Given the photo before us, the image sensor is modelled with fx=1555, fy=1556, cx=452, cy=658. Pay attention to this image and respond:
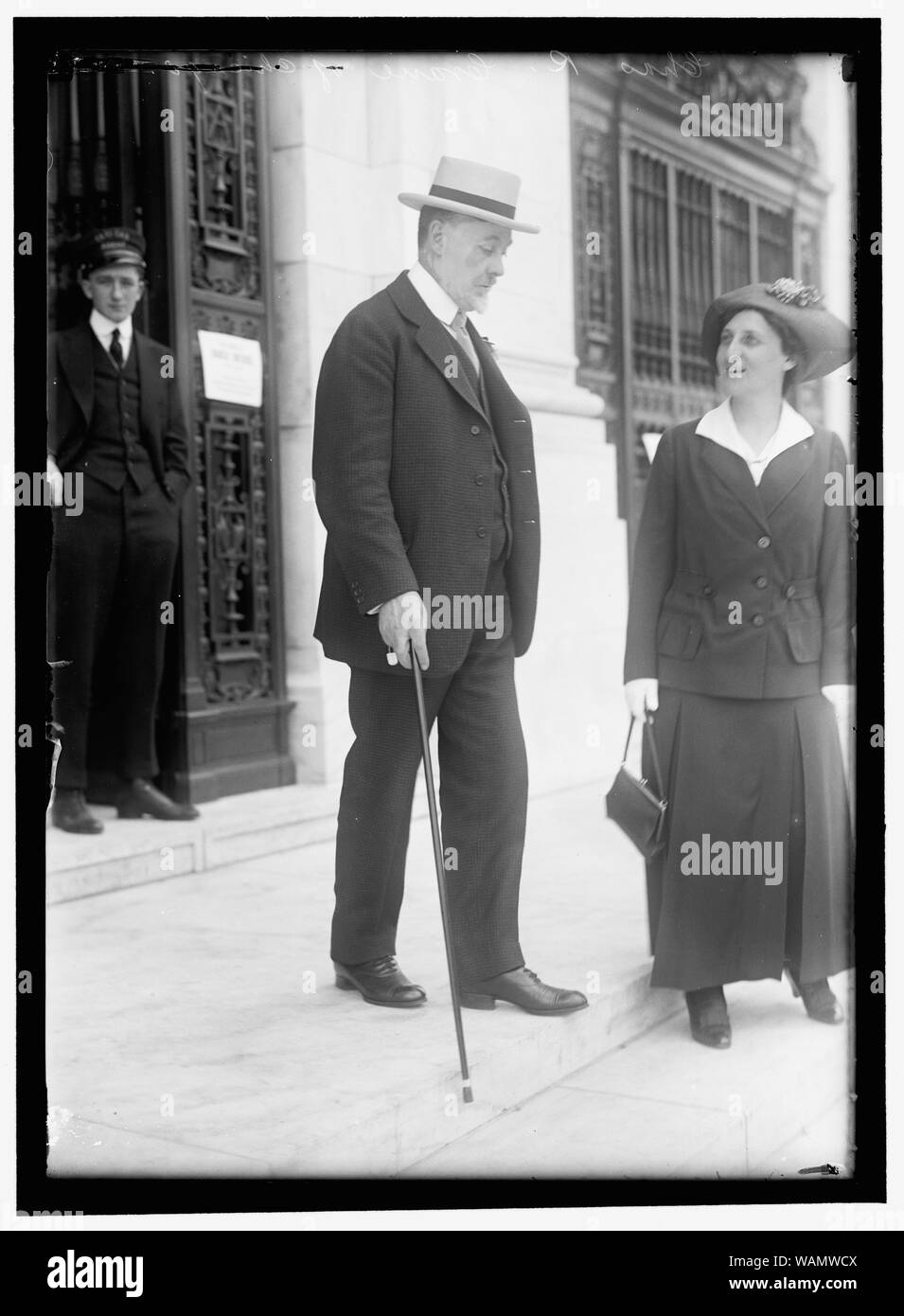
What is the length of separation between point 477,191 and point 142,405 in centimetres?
166

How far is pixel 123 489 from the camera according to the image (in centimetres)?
500

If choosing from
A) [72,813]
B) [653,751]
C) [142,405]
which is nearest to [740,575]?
[653,751]

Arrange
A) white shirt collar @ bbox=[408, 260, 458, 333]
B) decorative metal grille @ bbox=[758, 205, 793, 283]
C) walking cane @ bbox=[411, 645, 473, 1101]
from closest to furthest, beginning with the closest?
walking cane @ bbox=[411, 645, 473, 1101], white shirt collar @ bbox=[408, 260, 458, 333], decorative metal grille @ bbox=[758, 205, 793, 283]

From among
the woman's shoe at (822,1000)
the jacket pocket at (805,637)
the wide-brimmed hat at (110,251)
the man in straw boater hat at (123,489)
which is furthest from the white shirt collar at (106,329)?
the woman's shoe at (822,1000)

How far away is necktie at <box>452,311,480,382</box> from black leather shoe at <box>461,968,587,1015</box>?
1496mm

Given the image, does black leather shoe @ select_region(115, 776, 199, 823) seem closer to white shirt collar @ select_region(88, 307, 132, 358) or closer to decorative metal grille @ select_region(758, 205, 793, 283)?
white shirt collar @ select_region(88, 307, 132, 358)

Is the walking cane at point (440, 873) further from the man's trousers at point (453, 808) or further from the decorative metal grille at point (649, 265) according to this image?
the decorative metal grille at point (649, 265)

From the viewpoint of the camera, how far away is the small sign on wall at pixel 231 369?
5.27 m

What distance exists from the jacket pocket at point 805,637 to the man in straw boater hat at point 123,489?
201 centimetres

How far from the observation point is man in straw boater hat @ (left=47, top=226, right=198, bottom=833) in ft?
15.8

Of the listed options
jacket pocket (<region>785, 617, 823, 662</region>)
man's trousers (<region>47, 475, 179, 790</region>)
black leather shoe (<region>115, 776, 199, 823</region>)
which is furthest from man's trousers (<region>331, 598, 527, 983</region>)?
black leather shoe (<region>115, 776, 199, 823</region>)

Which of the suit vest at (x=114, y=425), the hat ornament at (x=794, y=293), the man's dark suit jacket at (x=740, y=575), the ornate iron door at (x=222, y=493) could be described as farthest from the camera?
the ornate iron door at (x=222, y=493)

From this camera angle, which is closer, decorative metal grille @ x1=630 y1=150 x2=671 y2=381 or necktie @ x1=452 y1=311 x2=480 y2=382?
necktie @ x1=452 y1=311 x2=480 y2=382

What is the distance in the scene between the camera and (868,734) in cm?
378
